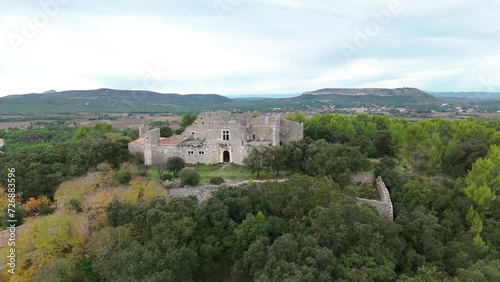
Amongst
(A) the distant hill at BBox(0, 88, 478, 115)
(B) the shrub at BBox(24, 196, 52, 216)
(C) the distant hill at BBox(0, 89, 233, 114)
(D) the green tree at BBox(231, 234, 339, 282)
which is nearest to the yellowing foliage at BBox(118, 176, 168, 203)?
(B) the shrub at BBox(24, 196, 52, 216)

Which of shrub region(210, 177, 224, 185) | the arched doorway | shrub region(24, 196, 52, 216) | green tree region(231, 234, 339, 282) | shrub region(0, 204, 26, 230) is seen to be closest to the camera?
Answer: green tree region(231, 234, 339, 282)

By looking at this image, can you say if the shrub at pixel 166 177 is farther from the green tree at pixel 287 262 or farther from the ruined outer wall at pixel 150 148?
the green tree at pixel 287 262

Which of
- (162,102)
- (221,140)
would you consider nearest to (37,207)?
(221,140)

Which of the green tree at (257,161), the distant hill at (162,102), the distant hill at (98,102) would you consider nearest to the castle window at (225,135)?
the green tree at (257,161)

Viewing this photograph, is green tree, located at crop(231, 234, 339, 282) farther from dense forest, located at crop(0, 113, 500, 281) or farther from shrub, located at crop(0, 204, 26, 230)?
shrub, located at crop(0, 204, 26, 230)

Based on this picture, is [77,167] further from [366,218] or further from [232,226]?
[366,218]

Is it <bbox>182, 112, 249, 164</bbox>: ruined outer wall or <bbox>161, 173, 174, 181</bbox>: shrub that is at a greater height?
<bbox>182, 112, 249, 164</bbox>: ruined outer wall
